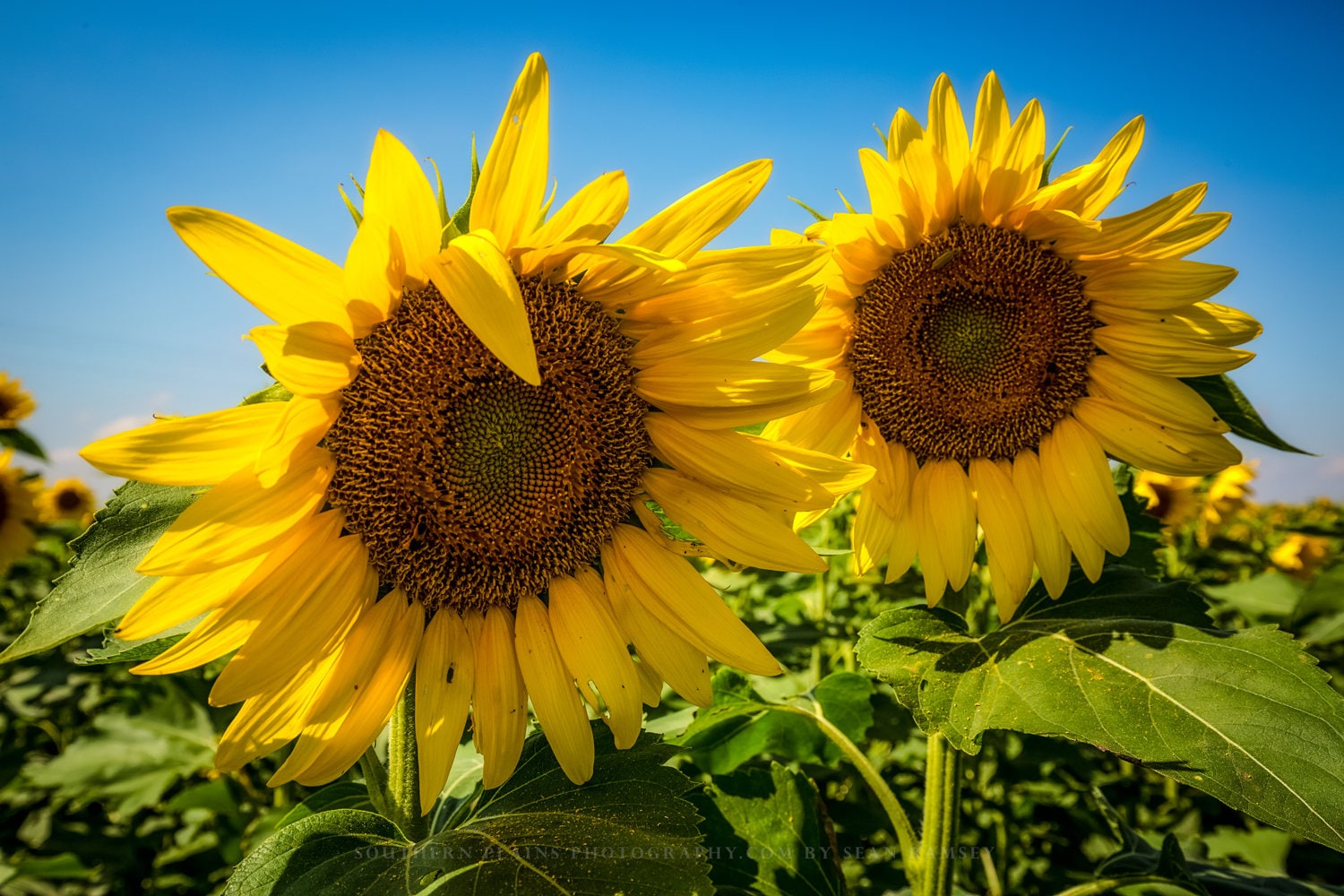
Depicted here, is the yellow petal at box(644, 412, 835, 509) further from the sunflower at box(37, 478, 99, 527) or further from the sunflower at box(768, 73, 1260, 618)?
the sunflower at box(37, 478, 99, 527)

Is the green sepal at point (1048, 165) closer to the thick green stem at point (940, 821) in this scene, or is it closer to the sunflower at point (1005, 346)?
the sunflower at point (1005, 346)

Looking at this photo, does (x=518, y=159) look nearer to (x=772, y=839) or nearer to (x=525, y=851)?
(x=525, y=851)

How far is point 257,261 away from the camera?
1.25 m

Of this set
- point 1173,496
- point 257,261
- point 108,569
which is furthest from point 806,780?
point 1173,496

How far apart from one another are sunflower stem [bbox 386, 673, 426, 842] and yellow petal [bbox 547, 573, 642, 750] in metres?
0.29

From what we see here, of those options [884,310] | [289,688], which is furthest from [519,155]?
[884,310]

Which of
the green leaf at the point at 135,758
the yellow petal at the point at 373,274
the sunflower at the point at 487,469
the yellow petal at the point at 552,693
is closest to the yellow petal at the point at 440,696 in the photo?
the sunflower at the point at 487,469

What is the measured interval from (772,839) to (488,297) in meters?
1.50

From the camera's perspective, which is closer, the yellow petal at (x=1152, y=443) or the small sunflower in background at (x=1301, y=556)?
the yellow petal at (x=1152, y=443)

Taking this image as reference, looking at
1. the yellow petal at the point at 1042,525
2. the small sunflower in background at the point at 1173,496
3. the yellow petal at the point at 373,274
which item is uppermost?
the yellow petal at the point at 373,274

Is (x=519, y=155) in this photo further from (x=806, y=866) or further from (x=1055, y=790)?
(x=1055, y=790)

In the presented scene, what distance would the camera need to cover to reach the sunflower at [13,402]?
6.97 m

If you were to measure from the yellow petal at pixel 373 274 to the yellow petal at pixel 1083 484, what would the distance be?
1.58 m

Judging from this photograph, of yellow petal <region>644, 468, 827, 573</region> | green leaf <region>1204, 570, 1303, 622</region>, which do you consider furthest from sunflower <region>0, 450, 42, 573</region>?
green leaf <region>1204, 570, 1303, 622</region>
